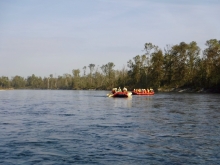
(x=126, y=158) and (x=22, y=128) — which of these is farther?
(x=22, y=128)

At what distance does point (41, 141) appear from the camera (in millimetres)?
15906

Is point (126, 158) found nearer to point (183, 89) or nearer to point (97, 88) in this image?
point (183, 89)

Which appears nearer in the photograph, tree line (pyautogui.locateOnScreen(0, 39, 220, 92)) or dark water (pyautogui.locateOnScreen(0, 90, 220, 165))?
dark water (pyautogui.locateOnScreen(0, 90, 220, 165))

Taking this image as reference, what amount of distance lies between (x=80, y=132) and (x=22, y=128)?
389 cm

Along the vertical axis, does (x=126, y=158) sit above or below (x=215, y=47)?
below

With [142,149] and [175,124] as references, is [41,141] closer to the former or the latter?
[142,149]

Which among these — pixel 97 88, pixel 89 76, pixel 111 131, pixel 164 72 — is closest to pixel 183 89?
pixel 164 72

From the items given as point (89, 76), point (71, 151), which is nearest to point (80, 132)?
point (71, 151)

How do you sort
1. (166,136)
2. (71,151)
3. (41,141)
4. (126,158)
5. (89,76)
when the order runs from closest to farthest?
(126,158) → (71,151) → (41,141) → (166,136) → (89,76)

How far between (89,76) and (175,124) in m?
165

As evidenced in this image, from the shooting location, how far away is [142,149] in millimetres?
14398

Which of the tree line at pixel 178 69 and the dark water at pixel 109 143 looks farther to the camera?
the tree line at pixel 178 69

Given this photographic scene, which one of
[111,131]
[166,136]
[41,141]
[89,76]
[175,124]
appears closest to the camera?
[41,141]

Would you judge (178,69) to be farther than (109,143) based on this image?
Yes
